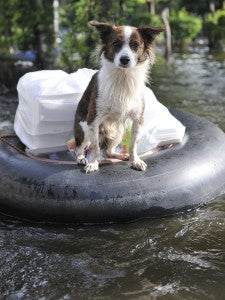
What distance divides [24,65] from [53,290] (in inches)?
515

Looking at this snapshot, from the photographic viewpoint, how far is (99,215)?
15.5 feet

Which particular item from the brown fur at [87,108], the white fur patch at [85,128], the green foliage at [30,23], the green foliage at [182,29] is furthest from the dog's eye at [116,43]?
the green foliage at [182,29]

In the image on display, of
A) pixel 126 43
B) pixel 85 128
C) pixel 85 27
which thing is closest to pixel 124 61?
pixel 126 43

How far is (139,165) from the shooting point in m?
4.96

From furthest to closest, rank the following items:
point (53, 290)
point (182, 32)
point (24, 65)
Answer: point (182, 32), point (24, 65), point (53, 290)

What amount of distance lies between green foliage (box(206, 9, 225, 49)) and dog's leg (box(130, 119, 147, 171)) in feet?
66.1

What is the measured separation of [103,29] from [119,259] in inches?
85.7

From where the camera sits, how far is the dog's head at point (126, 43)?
4.41 m

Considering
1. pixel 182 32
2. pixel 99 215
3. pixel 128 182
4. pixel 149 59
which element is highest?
pixel 149 59

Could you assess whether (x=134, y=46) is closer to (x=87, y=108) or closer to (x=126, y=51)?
(x=126, y=51)

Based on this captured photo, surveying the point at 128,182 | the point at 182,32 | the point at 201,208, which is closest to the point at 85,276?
the point at 128,182

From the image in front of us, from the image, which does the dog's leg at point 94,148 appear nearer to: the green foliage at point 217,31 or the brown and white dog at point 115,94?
the brown and white dog at point 115,94

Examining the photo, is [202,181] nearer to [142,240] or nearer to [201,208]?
[201,208]

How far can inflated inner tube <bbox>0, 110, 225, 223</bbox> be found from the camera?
15.4 ft
